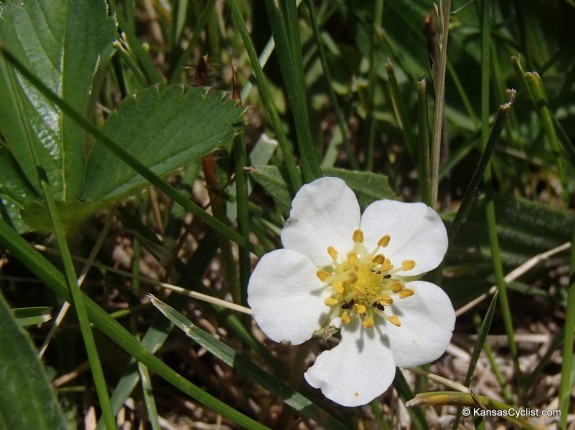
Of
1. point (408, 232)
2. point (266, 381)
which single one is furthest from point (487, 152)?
point (266, 381)

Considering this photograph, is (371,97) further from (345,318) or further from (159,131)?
(345,318)

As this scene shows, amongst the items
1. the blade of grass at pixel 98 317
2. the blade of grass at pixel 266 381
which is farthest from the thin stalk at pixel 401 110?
the blade of grass at pixel 98 317

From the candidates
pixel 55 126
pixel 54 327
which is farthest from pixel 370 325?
pixel 55 126

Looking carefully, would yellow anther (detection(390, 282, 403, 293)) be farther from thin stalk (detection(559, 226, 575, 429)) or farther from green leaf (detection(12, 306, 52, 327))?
green leaf (detection(12, 306, 52, 327))

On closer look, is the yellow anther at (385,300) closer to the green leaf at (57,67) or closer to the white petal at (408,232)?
the white petal at (408,232)

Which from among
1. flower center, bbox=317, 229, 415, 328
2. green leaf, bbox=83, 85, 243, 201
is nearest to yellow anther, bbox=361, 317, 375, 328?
flower center, bbox=317, 229, 415, 328

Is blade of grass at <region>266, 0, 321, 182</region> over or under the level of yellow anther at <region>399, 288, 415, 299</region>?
over
